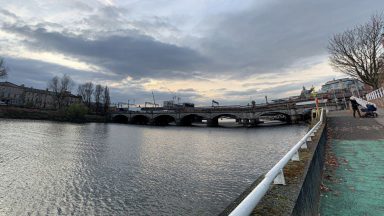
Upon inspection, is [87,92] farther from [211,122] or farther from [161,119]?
[211,122]

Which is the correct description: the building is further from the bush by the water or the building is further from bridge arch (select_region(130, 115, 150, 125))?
bridge arch (select_region(130, 115, 150, 125))

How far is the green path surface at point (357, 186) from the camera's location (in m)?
4.34

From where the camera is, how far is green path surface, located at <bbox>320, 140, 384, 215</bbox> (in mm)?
4344

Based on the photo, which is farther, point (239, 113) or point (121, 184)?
point (239, 113)

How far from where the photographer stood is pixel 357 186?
18.0 ft

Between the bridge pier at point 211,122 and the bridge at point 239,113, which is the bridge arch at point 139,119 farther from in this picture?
the bridge pier at point 211,122

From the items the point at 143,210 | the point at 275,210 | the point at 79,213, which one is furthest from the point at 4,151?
the point at 275,210

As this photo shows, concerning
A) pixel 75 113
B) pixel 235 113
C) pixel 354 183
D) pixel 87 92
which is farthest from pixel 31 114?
pixel 354 183

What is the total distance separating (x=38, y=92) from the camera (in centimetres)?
12588

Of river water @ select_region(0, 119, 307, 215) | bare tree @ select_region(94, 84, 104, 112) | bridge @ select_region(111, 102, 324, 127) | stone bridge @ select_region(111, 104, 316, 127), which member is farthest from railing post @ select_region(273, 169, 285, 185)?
bare tree @ select_region(94, 84, 104, 112)

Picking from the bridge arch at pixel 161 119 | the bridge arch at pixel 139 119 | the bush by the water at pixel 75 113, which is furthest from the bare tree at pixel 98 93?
the bridge arch at pixel 161 119

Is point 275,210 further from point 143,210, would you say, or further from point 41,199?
point 41,199

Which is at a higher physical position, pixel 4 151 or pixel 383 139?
pixel 383 139

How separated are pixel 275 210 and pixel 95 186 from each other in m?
10.2
